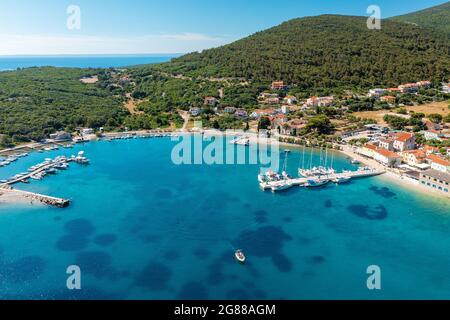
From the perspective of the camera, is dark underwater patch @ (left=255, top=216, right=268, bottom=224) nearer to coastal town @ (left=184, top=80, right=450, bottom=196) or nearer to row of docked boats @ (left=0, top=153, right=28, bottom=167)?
coastal town @ (left=184, top=80, right=450, bottom=196)

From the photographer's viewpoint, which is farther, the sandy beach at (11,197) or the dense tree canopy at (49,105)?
the dense tree canopy at (49,105)

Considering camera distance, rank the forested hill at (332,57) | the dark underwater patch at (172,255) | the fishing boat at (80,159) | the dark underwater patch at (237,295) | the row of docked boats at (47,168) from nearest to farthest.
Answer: the dark underwater patch at (237,295) → the dark underwater patch at (172,255) → the row of docked boats at (47,168) → the fishing boat at (80,159) → the forested hill at (332,57)

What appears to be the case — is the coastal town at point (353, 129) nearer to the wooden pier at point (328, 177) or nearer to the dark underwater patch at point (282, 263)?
the wooden pier at point (328, 177)

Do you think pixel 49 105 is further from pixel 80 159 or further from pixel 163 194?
pixel 163 194

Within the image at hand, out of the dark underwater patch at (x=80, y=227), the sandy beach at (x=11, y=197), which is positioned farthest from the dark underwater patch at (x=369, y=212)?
the sandy beach at (x=11, y=197)

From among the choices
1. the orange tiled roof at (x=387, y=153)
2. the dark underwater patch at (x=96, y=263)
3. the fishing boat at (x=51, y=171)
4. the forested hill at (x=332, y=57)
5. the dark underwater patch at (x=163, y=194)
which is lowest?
the dark underwater patch at (x=96, y=263)

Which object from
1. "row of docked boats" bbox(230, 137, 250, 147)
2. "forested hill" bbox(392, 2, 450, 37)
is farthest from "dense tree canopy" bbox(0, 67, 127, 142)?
"forested hill" bbox(392, 2, 450, 37)


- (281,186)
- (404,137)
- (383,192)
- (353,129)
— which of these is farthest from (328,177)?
(353,129)
